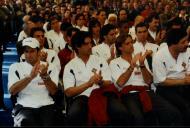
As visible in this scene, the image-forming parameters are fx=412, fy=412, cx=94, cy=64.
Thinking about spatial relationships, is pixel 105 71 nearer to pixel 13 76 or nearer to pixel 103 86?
pixel 103 86

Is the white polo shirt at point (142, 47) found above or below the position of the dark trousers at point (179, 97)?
above

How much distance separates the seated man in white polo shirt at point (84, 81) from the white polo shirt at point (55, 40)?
6.99ft

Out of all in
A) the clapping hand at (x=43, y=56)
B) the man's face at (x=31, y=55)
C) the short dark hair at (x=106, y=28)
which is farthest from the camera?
the short dark hair at (x=106, y=28)

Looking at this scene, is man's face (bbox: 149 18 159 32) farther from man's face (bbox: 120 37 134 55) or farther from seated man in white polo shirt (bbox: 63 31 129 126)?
seated man in white polo shirt (bbox: 63 31 129 126)

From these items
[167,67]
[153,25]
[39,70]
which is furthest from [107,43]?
[39,70]

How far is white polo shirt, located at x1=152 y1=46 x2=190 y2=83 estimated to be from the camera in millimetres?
4305

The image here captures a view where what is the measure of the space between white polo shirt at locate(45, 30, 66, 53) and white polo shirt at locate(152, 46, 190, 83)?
7.53 feet

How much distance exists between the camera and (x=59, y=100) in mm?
4434

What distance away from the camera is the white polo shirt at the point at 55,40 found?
6.39m

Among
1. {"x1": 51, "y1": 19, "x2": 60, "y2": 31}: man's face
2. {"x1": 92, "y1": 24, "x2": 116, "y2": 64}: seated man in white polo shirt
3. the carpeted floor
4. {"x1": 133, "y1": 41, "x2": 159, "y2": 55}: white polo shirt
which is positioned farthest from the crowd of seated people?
{"x1": 51, "y1": 19, "x2": 60, "y2": 31}: man's face

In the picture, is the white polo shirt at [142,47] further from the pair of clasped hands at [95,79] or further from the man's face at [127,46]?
the pair of clasped hands at [95,79]

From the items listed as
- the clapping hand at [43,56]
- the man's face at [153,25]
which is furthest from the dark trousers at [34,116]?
the man's face at [153,25]

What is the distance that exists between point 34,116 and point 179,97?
1.51m

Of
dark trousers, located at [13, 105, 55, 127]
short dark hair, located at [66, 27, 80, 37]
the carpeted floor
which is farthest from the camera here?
short dark hair, located at [66, 27, 80, 37]
